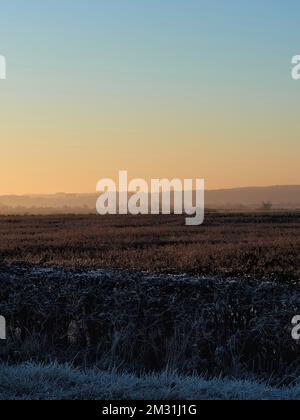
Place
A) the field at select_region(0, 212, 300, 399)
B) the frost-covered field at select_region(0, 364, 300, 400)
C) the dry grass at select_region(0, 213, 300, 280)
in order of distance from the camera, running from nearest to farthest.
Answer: the frost-covered field at select_region(0, 364, 300, 400) < the field at select_region(0, 212, 300, 399) < the dry grass at select_region(0, 213, 300, 280)

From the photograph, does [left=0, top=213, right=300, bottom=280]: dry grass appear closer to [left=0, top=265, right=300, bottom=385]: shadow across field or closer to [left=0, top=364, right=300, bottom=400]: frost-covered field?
[left=0, top=265, right=300, bottom=385]: shadow across field

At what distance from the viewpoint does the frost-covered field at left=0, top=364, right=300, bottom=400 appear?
749 cm

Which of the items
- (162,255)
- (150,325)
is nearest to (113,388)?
(150,325)

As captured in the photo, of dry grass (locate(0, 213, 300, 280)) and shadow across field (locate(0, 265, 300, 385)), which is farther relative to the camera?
dry grass (locate(0, 213, 300, 280))

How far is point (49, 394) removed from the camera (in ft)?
24.4

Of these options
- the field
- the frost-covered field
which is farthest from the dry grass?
the frost-covered field

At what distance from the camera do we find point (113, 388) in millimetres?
7625

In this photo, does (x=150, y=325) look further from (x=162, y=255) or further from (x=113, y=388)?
(x=162, y=255)

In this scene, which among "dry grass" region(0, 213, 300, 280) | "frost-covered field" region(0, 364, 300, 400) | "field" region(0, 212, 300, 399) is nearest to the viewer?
"frost-covered field" region(0, 364, 300, 400)

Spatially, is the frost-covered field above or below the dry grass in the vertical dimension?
below

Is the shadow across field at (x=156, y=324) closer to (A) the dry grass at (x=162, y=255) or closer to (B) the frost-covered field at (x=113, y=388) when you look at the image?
(B) the frost-covered field at (x=113, y=388)
